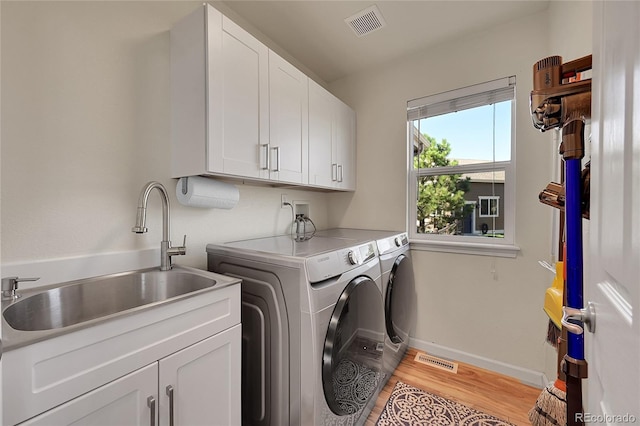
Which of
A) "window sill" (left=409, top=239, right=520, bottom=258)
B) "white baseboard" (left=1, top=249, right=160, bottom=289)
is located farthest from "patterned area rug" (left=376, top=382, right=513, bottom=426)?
"white baseboard" (left=1, top=249, right=160, bottom=289)

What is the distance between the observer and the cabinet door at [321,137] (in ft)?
6.50

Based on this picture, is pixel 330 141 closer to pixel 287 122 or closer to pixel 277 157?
pixel 287 122

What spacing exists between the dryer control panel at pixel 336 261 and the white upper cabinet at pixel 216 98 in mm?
653

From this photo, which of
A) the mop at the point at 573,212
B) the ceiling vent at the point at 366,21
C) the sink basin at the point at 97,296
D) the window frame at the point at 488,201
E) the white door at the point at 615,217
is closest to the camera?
the white door at the point at 615,217

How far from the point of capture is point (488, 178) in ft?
6.73

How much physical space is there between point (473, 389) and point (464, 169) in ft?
5.43

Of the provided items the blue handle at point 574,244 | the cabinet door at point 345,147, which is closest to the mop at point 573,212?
the blue handle at point 574,244

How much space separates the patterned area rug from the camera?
4.92ft

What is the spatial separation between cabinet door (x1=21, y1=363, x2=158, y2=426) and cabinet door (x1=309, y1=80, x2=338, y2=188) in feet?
4.83

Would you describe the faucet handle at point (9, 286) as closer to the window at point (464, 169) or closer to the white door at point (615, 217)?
the white door at point (615, 217)

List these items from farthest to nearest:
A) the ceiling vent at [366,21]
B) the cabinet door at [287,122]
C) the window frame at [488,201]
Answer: the window frame at [488,201] < the ceiling vent at [366,21] < the cabinet door at [287,122]

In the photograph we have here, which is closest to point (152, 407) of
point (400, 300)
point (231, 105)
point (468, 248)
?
point (231, 105)

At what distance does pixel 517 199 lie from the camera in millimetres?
1896

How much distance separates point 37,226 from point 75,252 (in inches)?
6.6
